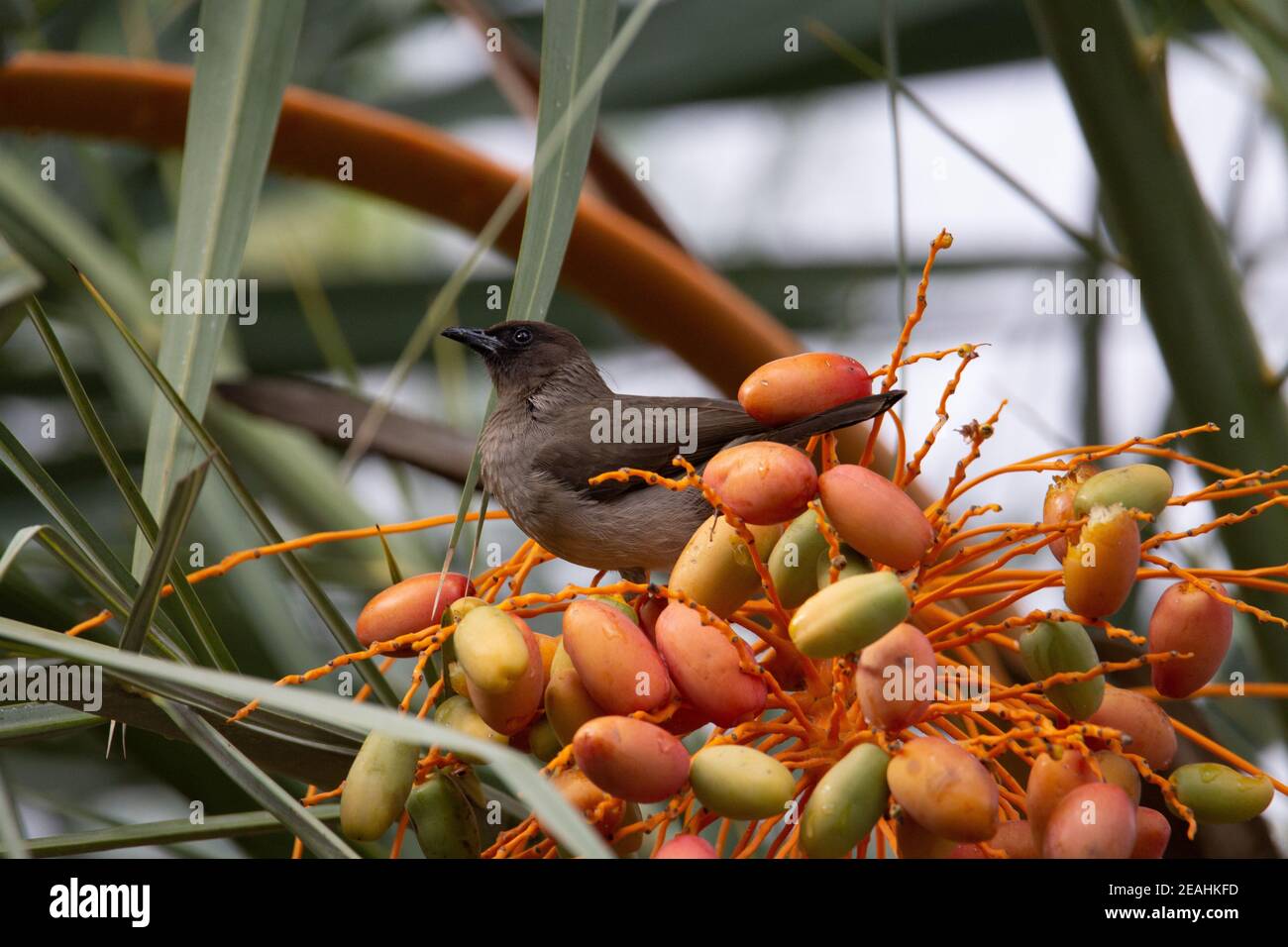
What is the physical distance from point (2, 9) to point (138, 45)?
1168mm

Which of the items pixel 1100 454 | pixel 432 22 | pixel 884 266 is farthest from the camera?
pixel 432 22

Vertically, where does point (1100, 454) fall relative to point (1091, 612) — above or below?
above

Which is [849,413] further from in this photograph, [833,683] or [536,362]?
[536,362]

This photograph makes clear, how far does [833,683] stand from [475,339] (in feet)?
4.54

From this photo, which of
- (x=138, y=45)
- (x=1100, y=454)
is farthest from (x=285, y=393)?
(x=1100, y=454)

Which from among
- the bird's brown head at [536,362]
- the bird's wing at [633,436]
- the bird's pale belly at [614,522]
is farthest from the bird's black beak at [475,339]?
the bird's pale belly at [614,522]

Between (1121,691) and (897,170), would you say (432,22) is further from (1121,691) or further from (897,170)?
(1121,691)

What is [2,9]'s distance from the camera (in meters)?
1.69

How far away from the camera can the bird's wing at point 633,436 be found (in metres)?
A: 2.37

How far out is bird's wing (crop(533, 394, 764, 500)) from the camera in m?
2.37

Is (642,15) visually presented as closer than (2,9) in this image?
Yes

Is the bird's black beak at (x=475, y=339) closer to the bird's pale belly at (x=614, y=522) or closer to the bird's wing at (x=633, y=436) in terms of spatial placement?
the bird's wing at (x=633, y=436)

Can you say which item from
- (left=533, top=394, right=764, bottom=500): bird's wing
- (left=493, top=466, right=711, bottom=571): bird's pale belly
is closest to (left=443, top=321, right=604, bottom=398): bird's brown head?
(left=533, top=394, right=764, bottom=500): bird's wing

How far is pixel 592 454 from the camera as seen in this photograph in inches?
103
